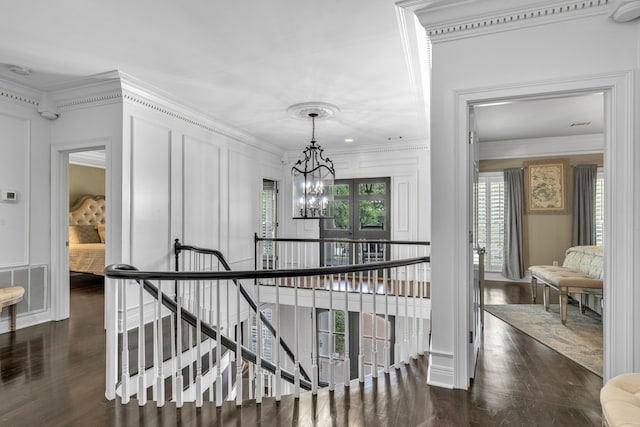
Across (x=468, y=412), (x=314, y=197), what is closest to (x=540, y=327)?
(x=468, y=412)

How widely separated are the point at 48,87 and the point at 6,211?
1534mm

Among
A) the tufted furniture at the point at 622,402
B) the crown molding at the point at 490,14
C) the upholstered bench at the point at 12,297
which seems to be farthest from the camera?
the upholstered bench at the point at 12,297

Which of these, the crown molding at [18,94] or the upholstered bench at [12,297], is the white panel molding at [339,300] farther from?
the crown molding at [18,94]

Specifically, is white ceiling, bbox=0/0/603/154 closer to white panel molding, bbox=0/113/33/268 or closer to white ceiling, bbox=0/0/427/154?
white ceiling, bbox=0/0/427/154

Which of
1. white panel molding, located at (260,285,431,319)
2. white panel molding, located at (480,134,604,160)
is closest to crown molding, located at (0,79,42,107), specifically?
white panel molding, located at (260,285,431,319)

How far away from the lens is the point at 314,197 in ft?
16.0

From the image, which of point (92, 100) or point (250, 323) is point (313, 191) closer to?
point (250, 323)

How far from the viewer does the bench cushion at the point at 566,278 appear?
407 cm

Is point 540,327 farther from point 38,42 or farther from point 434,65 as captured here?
point 38,42

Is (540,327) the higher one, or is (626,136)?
(626,136)

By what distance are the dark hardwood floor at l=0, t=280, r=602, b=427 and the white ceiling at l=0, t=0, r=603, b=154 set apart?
9.21 ft

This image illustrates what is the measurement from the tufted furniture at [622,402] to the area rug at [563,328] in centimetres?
129

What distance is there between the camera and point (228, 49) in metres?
3.18

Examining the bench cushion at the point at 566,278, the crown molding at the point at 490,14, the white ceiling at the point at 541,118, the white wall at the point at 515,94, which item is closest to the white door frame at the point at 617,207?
the white wall at the point at 515,94
